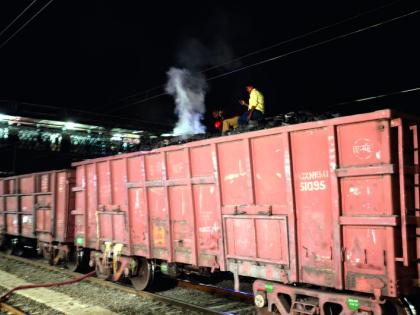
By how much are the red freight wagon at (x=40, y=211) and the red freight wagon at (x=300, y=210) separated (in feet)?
12.5

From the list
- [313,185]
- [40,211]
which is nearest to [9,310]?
[40,211]

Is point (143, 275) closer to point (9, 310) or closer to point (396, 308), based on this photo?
point (9, 310)

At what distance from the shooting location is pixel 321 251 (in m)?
5.06

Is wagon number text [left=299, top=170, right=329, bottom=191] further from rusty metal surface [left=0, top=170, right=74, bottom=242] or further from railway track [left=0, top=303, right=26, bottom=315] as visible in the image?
rusty metal surface [left=0, top=170, right=74, bottom=242]

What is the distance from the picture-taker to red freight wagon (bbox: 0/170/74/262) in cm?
1088

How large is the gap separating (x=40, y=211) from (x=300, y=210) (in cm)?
984

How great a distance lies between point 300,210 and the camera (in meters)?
5.29

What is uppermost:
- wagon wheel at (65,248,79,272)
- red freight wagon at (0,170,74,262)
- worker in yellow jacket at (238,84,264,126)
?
worker in yellow jacket at (238,84,264,126)

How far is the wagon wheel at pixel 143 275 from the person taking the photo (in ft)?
27.9

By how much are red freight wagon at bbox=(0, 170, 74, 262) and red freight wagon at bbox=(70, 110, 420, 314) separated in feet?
12.5

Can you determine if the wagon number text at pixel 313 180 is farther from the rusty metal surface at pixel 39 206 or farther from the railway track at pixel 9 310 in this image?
the rusty metal surface at pixel 39 206

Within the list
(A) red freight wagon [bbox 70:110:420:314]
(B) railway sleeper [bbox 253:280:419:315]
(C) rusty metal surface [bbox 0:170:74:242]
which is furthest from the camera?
(C) rusty metal surface [bbox 0:170:74:242]

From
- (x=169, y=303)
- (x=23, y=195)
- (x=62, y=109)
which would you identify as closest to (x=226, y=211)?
(x=169, y=303)

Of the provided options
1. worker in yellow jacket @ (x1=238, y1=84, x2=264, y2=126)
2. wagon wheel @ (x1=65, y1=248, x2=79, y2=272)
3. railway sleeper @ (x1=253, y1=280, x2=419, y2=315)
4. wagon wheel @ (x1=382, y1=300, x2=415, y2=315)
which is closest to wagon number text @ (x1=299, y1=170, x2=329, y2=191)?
railway sleeper @ (x1=253, y1=280, x2=419, y2=315)
